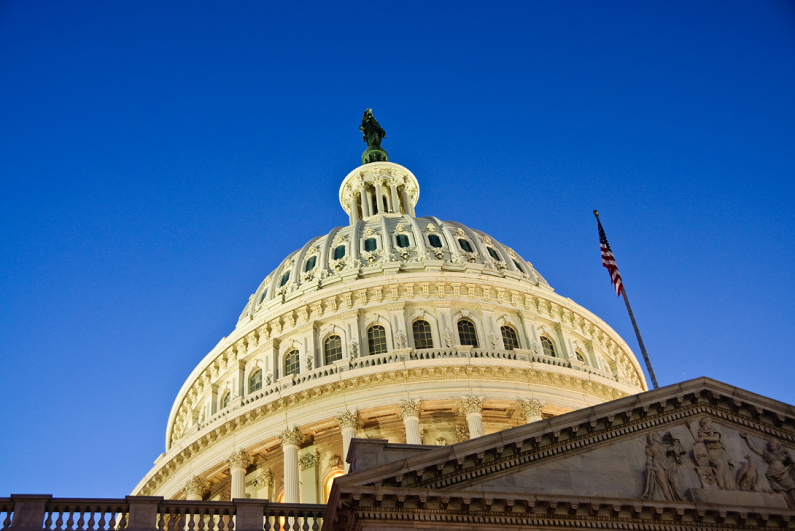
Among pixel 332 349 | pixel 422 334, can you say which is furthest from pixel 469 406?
pixel 332 349

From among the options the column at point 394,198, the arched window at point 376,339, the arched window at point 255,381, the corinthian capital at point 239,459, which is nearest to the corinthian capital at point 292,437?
the corinthian capital at point 239,459

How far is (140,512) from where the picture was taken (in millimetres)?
23797

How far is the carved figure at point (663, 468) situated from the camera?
81.3 ft

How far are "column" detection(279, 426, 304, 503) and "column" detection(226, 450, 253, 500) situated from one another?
2569 mm

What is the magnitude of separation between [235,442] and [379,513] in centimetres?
2930

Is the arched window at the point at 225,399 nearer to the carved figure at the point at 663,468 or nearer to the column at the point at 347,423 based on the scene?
the column at the point at 347,423

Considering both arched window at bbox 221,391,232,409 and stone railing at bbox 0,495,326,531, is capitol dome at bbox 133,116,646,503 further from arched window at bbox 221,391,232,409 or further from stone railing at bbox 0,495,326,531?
stone railing at bbox 0,495,326,531

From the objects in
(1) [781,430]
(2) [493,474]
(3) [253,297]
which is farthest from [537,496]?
(3) [253,297]

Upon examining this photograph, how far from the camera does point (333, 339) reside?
5506 centimetres

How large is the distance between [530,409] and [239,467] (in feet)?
51.7

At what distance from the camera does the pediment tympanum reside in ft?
75.7

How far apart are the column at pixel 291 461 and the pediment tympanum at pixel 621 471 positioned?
23.2m

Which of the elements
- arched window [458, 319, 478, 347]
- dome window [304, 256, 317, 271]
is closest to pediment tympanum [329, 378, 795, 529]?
arched window [458, 319, 478, 347]

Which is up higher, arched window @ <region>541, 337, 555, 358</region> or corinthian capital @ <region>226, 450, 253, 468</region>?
arched window @ <region>541, 337, 555, 358</region>
